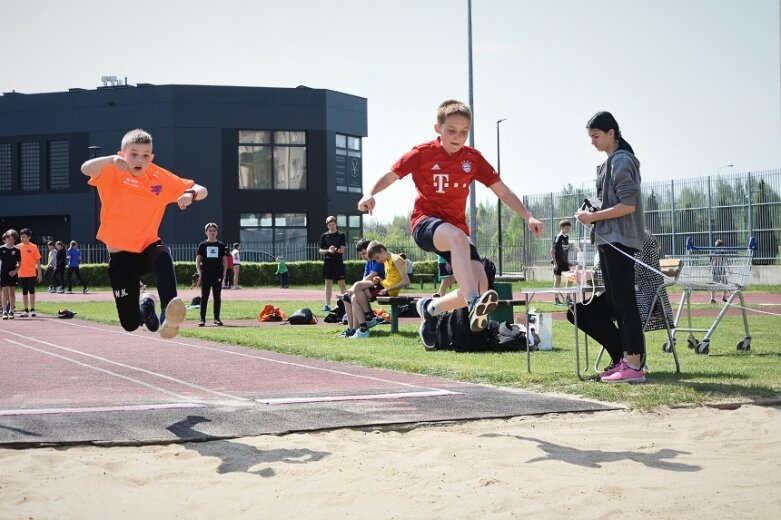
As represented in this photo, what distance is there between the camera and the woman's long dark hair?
29.2 feet

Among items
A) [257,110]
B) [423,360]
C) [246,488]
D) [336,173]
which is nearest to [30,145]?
[257,110]

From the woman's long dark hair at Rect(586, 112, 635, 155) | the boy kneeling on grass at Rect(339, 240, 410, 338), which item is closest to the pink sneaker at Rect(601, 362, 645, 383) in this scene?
the woman's long dark hair at Rect(586, 112, 635, 155)

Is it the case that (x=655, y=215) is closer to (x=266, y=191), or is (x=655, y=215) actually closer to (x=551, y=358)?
(x=266, y=191)

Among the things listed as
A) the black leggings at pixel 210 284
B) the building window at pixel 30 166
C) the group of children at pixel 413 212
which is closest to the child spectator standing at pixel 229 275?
the building window at pixel 30 166

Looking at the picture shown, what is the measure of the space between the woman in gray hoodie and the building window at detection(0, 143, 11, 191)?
52080mm

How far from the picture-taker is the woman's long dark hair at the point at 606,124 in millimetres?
8898

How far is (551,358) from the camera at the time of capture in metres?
11.1

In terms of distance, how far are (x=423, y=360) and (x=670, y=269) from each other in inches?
120

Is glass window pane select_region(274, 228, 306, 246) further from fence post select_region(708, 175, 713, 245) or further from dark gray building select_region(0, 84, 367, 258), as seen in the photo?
fence post select_region(708, 175, 713, 245)

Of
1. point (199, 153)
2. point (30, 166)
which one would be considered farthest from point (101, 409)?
point (30, 166)

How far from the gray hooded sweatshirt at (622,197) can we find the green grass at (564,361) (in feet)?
4.46

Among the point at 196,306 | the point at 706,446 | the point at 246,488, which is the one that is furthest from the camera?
the point at 196,306

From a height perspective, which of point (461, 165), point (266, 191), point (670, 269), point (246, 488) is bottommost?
point (246, 488)

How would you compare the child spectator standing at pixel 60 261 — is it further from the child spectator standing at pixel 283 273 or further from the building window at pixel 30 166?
the building window at pixel 30 166
